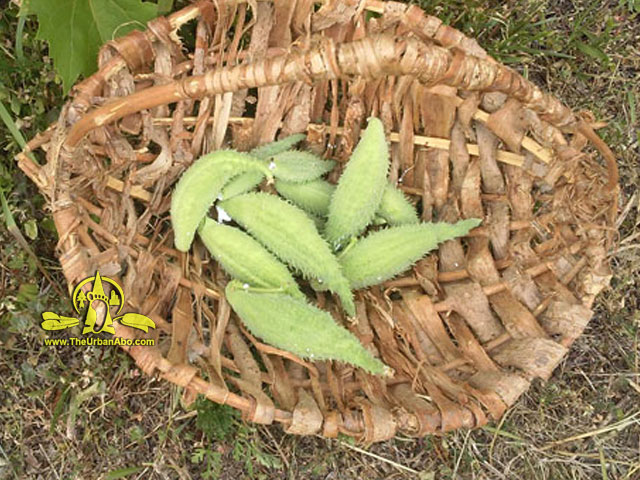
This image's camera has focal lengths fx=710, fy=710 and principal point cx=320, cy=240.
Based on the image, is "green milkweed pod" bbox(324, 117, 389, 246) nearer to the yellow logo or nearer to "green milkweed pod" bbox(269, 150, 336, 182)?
"green milkweed pod" bbox(269, 150, 336, 182)

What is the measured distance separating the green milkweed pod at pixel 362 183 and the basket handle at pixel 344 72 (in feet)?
0.95

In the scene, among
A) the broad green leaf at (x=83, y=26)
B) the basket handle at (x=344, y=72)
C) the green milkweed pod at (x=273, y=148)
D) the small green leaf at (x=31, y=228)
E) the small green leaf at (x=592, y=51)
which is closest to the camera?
the basket handle at (x=344, y=72)

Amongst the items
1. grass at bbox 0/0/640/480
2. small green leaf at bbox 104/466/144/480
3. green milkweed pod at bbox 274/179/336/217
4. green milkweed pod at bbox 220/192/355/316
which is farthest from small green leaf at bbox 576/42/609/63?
small green leaf at bbox 104/466/144/480

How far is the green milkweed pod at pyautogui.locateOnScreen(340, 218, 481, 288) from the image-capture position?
5.75 ft

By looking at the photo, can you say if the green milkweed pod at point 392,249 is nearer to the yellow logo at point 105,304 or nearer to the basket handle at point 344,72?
the basket handle at point 344,72

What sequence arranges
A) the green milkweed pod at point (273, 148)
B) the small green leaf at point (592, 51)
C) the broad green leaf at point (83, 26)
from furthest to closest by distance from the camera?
the small green leaf at point (592, 51)
the green milkweed pod at point (273, 148)
the broad green leaf at point (83, 26)

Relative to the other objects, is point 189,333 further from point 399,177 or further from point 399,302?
point 399,177

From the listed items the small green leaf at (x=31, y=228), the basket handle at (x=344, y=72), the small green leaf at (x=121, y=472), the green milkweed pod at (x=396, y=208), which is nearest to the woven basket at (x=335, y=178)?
the basket handle at (x=344, y=72)

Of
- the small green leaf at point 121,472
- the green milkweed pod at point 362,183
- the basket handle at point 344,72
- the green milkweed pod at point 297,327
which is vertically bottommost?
the small green leaf at point 121,472

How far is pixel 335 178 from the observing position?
1933 mm

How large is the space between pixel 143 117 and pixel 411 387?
3.07 ft

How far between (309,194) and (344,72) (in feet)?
1.69

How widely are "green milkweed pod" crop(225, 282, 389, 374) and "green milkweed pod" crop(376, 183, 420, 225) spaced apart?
34 cm

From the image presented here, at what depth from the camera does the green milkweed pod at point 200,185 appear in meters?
1.69
